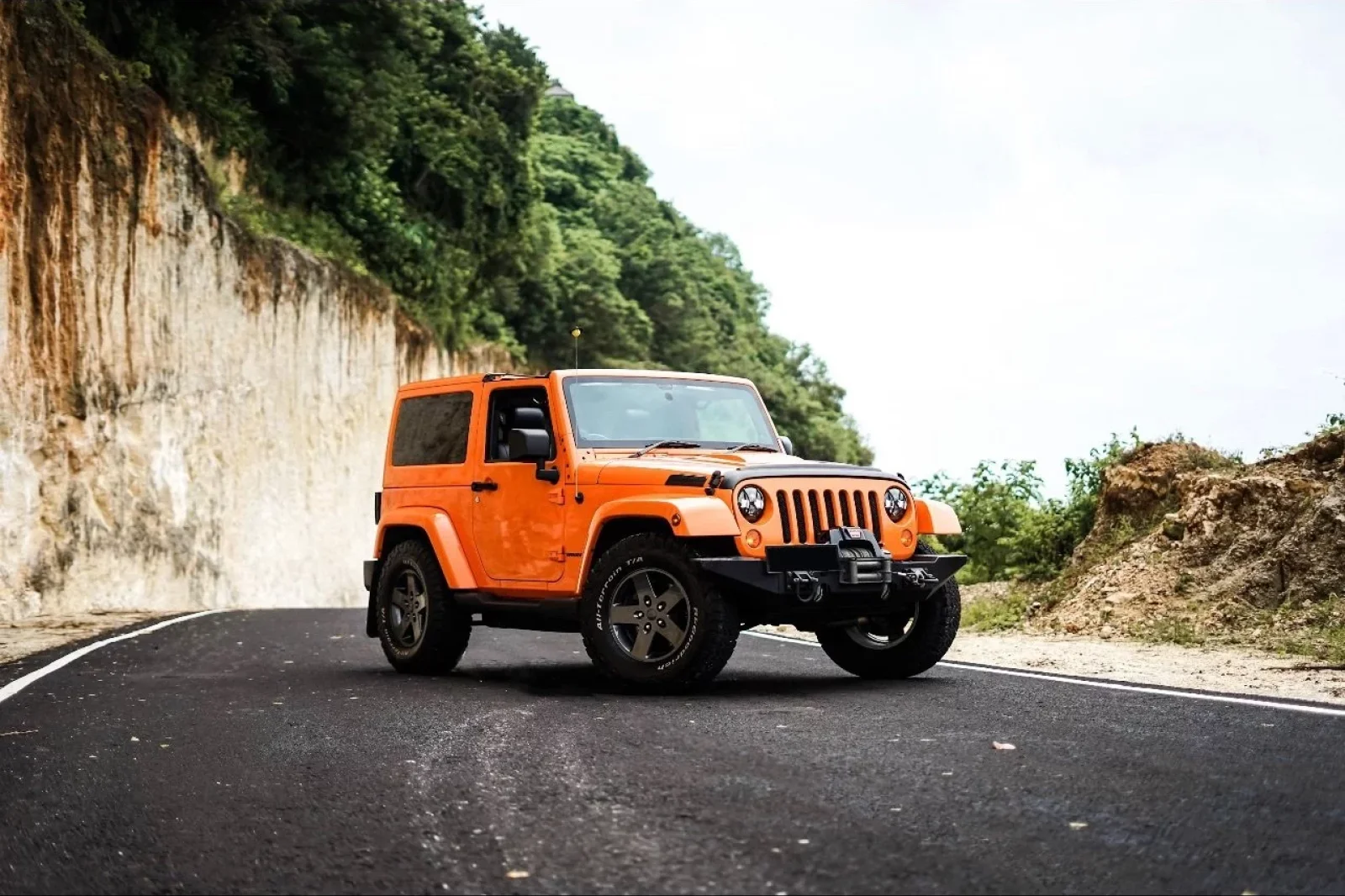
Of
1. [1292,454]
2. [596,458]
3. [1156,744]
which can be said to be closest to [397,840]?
[1156,744]

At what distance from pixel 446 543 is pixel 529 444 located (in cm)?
140

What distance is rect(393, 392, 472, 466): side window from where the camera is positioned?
39.0ft

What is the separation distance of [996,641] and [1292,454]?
3.93 meters

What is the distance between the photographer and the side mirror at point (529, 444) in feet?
34.9

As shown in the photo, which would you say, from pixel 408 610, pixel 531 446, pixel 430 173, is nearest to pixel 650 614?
pixel 531 446

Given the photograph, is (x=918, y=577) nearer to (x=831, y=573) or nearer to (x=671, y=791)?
(x=831, y=573)

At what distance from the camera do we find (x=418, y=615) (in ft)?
39.1

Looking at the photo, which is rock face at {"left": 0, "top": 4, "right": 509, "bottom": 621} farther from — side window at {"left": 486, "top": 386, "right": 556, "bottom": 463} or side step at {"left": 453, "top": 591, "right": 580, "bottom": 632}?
side window at {"left": 486, "top": 386, "right": 556, "bottom": 463}

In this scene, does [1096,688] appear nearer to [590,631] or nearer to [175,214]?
[590,631]

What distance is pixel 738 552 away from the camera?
972cm

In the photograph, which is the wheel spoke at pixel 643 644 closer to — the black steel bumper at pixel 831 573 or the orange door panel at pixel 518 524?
the black steel bumper at pixel 831 573

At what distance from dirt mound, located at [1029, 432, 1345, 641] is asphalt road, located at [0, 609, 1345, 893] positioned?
18.3 feet

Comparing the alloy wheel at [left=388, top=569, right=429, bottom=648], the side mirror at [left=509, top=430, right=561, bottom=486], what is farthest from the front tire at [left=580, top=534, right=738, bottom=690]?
the alloy wheel at [left=388, top=569, right=429, bottom=648]

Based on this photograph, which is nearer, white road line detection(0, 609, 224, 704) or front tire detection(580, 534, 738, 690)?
front tire detection(580, 534, 738, 690)
